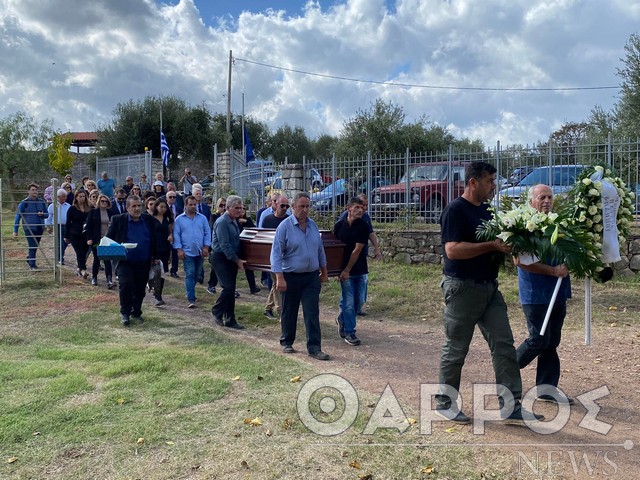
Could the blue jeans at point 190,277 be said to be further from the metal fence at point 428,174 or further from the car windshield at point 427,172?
the car windshield at point 427,172

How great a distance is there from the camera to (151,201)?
35.7ft

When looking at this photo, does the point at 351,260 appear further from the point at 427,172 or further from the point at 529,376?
the point at 427,172

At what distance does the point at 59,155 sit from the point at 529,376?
31357mm

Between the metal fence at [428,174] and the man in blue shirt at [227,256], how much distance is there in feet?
19.3

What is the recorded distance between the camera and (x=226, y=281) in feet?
27.5

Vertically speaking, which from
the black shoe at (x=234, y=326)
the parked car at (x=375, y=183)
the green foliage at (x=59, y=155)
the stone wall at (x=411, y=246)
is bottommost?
the black shoe at (x=234, y=326)

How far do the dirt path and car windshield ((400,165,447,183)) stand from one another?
445 cm

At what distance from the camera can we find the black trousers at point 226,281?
8367 mm

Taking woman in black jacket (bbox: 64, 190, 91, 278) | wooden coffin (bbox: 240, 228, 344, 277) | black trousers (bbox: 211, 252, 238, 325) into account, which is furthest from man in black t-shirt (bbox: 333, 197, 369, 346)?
woman in black jacket (bbox: 64, 190, 91, 278)

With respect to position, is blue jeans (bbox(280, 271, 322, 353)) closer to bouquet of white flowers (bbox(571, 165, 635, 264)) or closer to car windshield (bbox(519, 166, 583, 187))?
bouquet of white flowers (bbox(571, 165, 635, 264))

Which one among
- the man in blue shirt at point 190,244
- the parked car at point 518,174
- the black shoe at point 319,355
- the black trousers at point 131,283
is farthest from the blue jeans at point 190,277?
the parked car at point 518,174

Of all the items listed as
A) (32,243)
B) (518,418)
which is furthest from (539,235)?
(32,243)

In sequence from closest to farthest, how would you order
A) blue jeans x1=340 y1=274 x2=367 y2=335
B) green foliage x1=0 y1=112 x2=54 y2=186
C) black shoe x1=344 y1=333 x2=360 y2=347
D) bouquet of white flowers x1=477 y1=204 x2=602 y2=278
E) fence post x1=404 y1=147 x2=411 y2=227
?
bouquet of white flowers x1=477 y1=204 x2=602 y2=278 < black shoe x1=344 y1=333 x2=360 y2=347 < blue jeans x1=340 y1=274 x2=367 y2=335 < fence post x1=404 y1=147 x2=411 y2=227 < green foliage x1=0 y1=112 x2=54 y2=186

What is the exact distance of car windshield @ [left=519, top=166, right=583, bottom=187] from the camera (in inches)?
445
